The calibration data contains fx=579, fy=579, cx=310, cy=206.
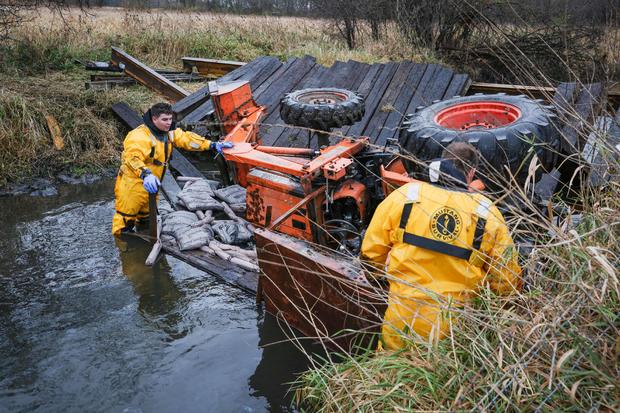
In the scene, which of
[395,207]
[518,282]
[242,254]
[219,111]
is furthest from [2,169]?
[518,282]

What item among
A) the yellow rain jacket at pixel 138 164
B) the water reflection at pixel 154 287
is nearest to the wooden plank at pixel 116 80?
the yellow rain jacket at pixel 138 164

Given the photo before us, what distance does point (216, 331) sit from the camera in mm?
4883

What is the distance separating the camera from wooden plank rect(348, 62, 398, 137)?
8.73m

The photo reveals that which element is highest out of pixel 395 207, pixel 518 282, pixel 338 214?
pixel 395 207

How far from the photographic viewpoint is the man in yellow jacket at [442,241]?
309 centimetres

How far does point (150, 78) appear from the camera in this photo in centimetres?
1124

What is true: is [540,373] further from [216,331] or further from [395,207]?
[216,331]

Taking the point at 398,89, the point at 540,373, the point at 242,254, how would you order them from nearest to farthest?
1. the point at 540,373
2. the point at 242,254
3. the point at 398,89

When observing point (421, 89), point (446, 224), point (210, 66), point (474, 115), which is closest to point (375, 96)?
point (421, 89)

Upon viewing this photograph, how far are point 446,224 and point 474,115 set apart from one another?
2.68 meters

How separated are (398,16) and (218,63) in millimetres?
4505

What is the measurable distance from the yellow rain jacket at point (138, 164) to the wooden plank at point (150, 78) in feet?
14.2

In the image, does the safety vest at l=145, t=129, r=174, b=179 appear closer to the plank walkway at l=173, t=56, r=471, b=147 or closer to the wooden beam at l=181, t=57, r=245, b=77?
the plank walkway at l=173, t=56, r=471, b=147

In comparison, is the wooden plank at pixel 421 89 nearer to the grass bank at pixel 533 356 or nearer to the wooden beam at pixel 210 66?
the wooden beam at pixel 210 66
